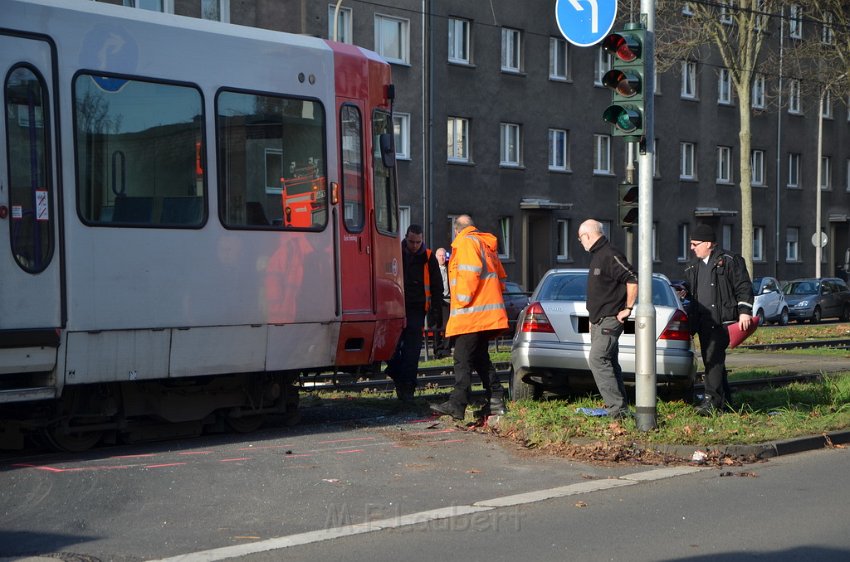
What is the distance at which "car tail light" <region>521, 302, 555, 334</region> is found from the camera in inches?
463

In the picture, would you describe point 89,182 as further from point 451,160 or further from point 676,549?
point 451,160

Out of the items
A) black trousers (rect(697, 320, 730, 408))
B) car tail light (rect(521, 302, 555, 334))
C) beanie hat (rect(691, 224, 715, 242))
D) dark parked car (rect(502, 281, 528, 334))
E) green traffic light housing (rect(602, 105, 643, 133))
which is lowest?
dark parked car (rect(502, 281, 528, 334))

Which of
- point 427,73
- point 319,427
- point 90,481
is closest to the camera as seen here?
point 90,481

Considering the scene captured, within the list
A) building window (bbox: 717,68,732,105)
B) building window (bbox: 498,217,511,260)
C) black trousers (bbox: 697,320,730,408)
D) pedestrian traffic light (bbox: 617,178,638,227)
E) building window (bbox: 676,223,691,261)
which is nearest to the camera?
pedestrian traffic light (bbox: 617,178,638,227)

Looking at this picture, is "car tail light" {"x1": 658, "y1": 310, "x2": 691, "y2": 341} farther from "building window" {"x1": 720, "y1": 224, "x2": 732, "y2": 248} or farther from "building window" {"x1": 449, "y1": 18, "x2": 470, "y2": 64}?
"building window" {"x1": 720, "y1": 224, "x2": 732, "y2": 248}

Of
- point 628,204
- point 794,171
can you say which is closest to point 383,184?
point 628,204

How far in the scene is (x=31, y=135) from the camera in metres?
8.51

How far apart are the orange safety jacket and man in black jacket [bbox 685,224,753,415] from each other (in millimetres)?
1924

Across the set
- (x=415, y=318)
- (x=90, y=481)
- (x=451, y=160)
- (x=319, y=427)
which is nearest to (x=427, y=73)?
(x=451, y=160)

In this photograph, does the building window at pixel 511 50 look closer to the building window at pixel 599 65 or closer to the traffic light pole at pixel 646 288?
the building window at pixel 599 65

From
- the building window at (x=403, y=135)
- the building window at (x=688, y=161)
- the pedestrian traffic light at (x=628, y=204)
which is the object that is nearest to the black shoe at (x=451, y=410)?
the pedestrian traffic light at (x=628, y=204)

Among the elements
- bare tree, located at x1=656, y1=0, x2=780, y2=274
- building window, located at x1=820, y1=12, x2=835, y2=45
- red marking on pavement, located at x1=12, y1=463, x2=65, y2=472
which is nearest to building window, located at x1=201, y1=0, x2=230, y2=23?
bare tree, located at x1=656, y1=0, x2=780, y2=274

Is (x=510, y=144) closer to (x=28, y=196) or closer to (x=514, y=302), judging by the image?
(x=514, y=302)

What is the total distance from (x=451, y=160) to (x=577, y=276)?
24.7 meters
